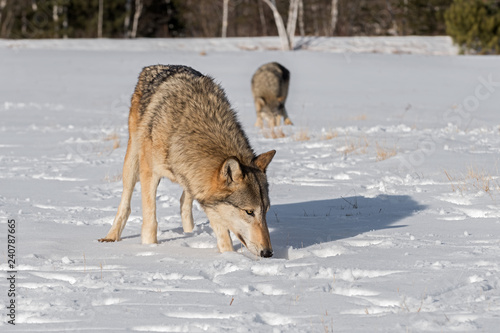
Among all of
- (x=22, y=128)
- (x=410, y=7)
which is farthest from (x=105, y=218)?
(x=410, y=7)

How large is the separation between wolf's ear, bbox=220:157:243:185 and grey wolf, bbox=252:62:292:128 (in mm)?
12525

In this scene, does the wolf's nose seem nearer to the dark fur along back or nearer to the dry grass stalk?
the dark fur along back

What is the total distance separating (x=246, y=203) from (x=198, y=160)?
0.67 meters

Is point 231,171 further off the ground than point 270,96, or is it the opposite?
point 270,96

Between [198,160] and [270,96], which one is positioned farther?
[270,96]

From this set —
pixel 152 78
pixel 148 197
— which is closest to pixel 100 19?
pixel 152 78

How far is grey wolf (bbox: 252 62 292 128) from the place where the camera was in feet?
57.8

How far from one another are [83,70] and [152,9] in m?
18.3

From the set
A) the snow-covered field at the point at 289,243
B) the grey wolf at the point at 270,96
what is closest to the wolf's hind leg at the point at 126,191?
the snow-covered field at the point at 289,243

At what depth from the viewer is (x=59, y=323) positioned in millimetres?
3273

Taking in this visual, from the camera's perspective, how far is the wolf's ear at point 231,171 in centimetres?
468

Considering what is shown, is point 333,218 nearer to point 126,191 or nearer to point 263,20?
point 126,191

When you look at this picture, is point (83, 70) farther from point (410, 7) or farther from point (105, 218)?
point (105, 218)

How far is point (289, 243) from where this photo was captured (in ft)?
17.9
